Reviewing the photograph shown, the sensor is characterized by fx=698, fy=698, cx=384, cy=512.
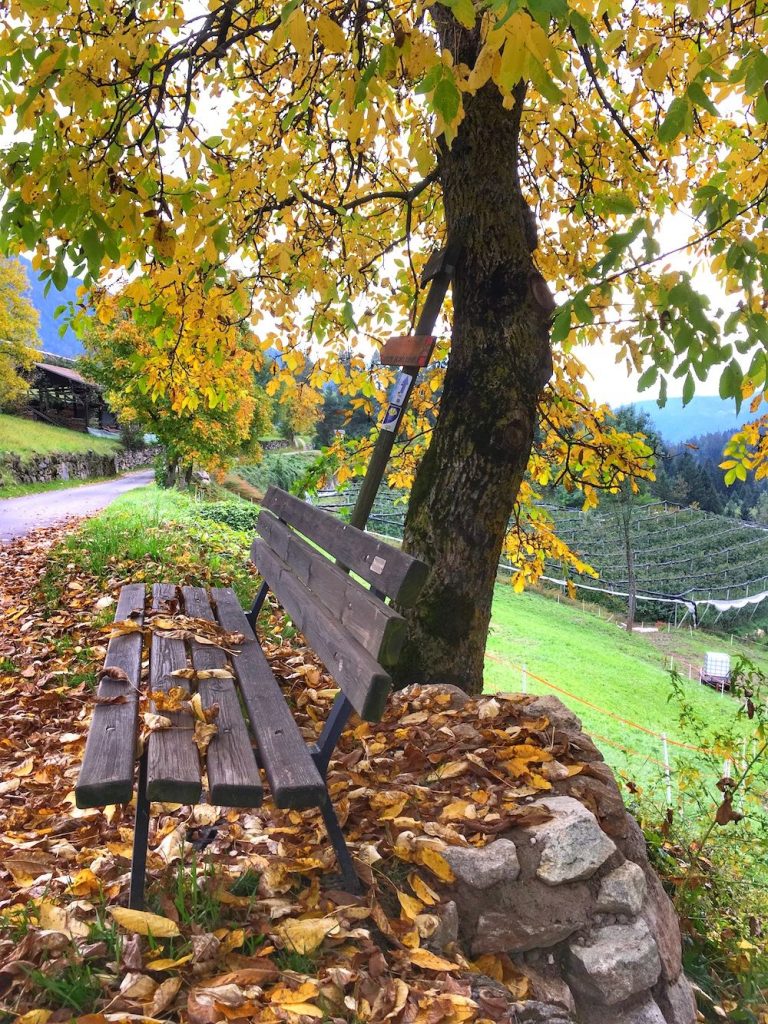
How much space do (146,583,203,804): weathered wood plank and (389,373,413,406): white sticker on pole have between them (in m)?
1.70

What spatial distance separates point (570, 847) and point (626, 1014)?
1.55 feet

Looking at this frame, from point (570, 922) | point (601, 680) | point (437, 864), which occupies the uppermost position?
point (437, 864)

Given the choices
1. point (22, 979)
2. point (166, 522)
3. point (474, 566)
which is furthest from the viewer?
point (166, 522)

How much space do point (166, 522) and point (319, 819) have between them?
668 centimetres

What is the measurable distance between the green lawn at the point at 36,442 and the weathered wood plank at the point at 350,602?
21.2 metres

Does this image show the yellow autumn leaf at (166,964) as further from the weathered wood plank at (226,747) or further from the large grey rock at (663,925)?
the large grey rock at (663,925)

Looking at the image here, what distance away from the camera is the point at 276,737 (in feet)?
6.74

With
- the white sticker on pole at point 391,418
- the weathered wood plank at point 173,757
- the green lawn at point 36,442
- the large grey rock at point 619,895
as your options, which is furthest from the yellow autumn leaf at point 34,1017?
the green lawn at point 36,442

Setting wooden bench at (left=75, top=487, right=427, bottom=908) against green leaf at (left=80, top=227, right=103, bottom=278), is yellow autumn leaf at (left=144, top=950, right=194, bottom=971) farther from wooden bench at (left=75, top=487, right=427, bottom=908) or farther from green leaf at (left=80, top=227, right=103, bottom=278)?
green leaf at (left=80, top=227, right=103, bottom=278)

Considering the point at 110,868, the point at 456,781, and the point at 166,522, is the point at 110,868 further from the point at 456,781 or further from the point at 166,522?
the point at 166,522

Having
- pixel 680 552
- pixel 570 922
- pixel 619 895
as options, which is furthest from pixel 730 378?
pixel 680 552

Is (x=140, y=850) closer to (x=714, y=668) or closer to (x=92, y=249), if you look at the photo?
(x=92, y=249)

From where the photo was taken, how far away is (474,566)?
139 inches

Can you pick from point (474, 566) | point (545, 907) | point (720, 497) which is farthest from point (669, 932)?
point (720, 497)
